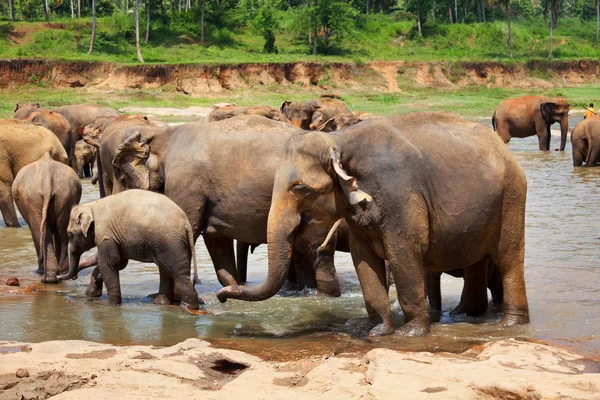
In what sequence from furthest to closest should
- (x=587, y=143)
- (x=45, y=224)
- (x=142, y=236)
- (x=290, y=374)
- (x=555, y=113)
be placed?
(x=555, y=113) → (x=587, y=143) → (x=45, y=224) → (x=142, y=236) → (x=290, y=374)

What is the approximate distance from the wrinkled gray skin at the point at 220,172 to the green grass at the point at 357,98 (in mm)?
29226

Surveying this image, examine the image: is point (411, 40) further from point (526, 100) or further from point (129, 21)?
point (526, 100)

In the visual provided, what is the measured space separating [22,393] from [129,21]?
177ft

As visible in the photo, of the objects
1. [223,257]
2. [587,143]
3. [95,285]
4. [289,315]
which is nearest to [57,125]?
[587,143]

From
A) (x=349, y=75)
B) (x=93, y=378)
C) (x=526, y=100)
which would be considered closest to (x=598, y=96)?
(x=349, y=75)

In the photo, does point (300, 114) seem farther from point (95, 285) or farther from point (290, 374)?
point (290, 374)

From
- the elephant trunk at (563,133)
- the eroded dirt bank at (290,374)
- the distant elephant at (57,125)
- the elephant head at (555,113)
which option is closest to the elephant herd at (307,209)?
the eroded dirt bank at (290,374)

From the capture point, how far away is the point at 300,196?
7.33 metres

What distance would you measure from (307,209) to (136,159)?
2.96m

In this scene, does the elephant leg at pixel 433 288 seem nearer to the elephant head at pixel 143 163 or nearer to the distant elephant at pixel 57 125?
the elephant head at pixel 143 163

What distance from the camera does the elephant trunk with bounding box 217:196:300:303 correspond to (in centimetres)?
726

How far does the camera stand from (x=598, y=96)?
54688 millimetres

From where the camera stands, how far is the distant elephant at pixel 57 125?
72.0ft

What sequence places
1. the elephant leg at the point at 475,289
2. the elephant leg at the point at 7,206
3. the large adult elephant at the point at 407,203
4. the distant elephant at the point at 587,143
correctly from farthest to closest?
the distant elephant at the point at 587,143 → the elephant leg at the point at 7,206 → the elephant leg at the point at 475,289 → the large adult elephant at the point at 407,203
